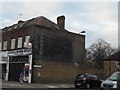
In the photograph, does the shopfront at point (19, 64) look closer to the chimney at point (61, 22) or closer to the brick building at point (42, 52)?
the brick building at point (42, 52)

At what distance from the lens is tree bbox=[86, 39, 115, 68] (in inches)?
3073

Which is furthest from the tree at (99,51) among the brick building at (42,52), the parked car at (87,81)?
the parked car at (87,81)

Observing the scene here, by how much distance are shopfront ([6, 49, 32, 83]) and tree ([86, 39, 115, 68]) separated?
4381cm

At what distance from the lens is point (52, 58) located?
35625 millimetres

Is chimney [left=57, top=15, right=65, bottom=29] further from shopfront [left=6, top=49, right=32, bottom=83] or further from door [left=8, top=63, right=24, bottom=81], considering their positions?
door [left=8, top=63, right=24, bottom=81]

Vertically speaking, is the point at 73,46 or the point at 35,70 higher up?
the point at 73,46

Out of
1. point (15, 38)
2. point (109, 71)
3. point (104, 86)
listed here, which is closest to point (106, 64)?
point (109, 71)

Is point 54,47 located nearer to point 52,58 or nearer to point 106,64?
point 52,58

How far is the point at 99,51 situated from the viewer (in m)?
79.1

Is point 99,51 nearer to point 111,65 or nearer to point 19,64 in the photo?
point 111,65

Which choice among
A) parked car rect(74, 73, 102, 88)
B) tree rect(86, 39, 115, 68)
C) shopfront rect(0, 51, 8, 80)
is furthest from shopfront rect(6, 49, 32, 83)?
tree rect(86, 39, 115, 68)

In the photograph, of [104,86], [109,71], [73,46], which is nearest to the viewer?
[104,86]

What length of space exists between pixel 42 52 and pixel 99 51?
1847 inches

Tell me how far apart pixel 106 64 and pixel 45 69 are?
19.1 metres
